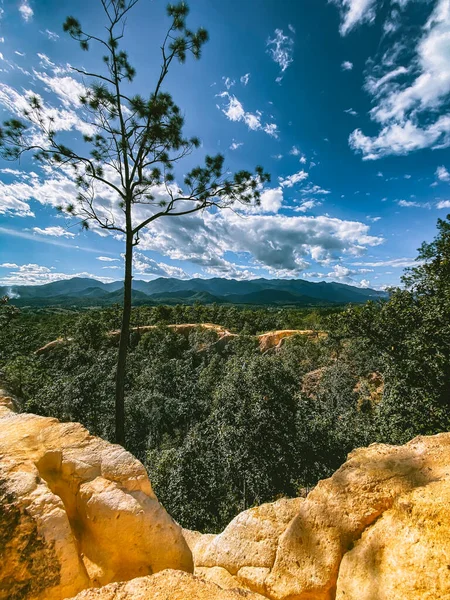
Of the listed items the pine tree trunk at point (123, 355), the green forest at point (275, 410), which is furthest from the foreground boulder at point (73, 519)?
the green forest at point (275, 410)

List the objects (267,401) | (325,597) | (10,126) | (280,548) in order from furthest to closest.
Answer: (267,401), (10,126), (280,548), (325,597)

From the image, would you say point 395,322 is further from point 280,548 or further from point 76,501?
point 76,501

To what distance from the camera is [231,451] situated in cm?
1396

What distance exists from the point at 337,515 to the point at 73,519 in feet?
11.8

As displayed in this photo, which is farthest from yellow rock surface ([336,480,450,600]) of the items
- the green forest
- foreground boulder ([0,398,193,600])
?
the green forest

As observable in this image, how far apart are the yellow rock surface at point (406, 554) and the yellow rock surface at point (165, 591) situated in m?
1.15

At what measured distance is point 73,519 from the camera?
3.55 metres

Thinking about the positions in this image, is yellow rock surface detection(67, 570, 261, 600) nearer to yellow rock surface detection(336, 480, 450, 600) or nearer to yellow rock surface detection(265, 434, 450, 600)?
yellow rock surface detection(265, 434, 450, 600)

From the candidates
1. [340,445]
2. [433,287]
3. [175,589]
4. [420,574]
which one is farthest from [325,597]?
[340,445]

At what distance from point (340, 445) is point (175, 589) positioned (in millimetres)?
15228

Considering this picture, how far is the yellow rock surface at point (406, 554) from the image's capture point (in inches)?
92.3

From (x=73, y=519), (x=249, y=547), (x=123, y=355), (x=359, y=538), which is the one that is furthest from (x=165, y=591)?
(x=123, y=355)

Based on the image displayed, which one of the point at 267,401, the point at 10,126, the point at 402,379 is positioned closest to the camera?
the point at 10,126

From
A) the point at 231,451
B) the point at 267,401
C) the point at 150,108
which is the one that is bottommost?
the point at 231,451
